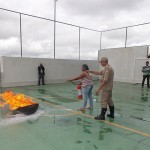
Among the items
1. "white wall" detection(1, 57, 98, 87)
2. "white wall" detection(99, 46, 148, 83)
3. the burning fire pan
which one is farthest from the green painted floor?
"white wall" detection(99, 46, 148, 83)

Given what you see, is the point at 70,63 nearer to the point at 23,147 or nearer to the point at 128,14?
the point at 128,14

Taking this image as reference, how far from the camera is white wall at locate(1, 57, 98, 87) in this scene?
12594 millimetres

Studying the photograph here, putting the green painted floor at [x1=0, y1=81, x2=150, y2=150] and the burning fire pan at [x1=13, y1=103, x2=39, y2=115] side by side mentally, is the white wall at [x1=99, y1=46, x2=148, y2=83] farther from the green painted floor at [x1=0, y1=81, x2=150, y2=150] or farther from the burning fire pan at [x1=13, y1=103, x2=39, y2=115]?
the burning fire pan at [x1=13, y1=103, x2=39, y2=115]

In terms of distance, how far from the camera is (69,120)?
550 cm

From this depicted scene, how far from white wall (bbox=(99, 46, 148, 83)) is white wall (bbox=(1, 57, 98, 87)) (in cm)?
363

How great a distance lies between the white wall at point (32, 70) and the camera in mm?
12594

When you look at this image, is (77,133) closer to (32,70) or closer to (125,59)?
(32,70)

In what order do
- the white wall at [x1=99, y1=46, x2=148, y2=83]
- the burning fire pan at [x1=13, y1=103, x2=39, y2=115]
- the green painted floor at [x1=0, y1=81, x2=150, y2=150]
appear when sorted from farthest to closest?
1. the white wall at [x1=99, y1=46, x2=148, y2=83]
2. the burning fire pan at [x1=13, y1=103, x2=39, y2=115]
3. the green painted floor at [x1=0, y1=81, x2=150, y2=150]

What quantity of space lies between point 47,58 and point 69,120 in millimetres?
9782

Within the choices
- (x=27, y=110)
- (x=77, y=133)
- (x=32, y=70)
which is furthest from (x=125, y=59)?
(x=77, y=133)

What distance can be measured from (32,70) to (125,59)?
8848mm

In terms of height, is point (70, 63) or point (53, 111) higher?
point (70, 63)

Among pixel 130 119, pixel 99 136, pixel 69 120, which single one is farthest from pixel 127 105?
pixel 99 136

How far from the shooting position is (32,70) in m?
13.9
